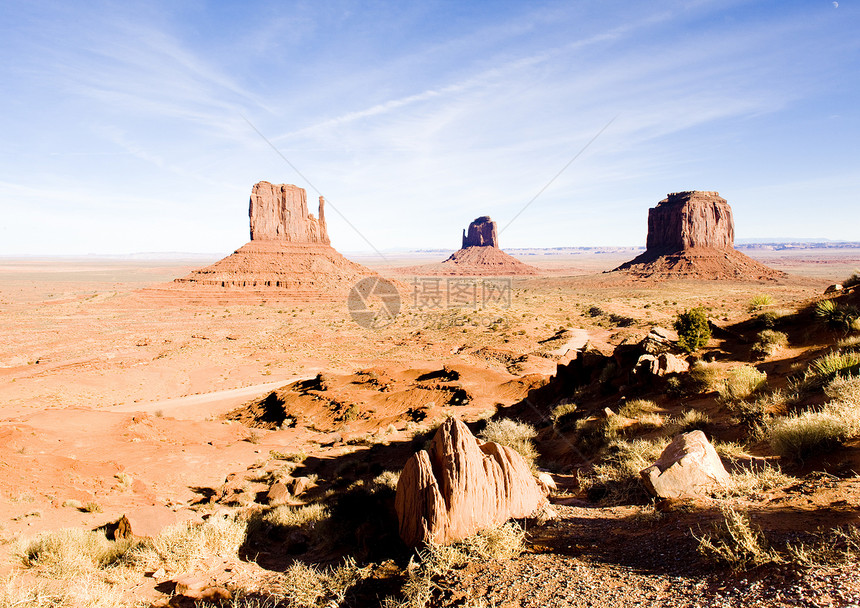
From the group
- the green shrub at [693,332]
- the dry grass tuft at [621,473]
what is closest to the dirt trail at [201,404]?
the dry grass tuft at [621,473]

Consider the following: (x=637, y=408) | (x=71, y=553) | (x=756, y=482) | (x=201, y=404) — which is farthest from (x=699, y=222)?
(x=71, y=553)

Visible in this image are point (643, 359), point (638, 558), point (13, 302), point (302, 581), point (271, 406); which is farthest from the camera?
point (13, 302)

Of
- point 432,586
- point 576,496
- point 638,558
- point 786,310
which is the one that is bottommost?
point 576,496

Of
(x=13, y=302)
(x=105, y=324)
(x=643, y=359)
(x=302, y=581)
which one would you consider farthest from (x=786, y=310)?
(x=13, y=302)

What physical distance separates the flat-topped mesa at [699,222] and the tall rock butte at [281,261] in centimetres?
6735

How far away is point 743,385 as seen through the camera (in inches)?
326

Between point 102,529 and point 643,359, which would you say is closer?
point 102,529

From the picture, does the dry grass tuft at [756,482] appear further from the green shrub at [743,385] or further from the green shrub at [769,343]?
the green shrub at [769,343]

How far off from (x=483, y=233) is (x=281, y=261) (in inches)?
3976

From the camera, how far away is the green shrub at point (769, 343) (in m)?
10.4

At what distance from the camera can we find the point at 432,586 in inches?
170

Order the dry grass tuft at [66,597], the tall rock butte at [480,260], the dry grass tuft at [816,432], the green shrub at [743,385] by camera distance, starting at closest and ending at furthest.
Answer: the dry grass tuft at [66,597], the dry grass tuft at [816,432], the green shrub at [743,385], the tall rock butte at [480,260]

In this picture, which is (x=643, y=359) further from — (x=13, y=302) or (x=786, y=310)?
(x=13, y=302)

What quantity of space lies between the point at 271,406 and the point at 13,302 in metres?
69.0
